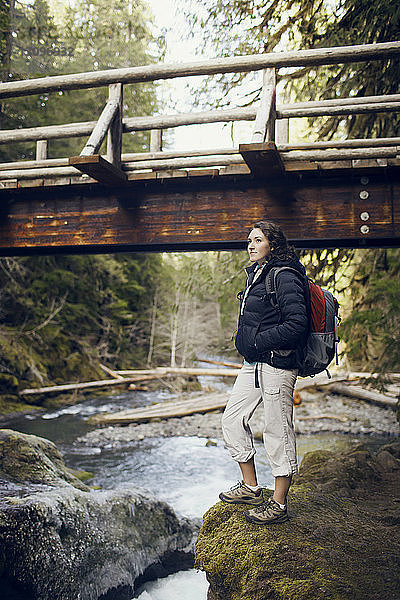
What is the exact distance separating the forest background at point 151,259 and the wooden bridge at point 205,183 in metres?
2.36

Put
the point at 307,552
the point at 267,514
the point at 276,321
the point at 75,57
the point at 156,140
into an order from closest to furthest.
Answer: the point at 307,552
the point at 276,321
the point at 267,514
the point at 156,140
the point at 75,57

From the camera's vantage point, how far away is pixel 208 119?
4754mm

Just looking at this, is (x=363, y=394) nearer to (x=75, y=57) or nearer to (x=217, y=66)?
(x=217, y=66)

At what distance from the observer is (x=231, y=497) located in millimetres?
4152

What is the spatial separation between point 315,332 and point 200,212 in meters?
1.81

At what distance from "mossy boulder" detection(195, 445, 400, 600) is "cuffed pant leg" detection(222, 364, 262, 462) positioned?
53 centimetres

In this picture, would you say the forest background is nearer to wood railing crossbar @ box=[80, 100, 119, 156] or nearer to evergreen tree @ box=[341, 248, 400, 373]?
evergreen tree @ box=[341, 248, 400, 373]

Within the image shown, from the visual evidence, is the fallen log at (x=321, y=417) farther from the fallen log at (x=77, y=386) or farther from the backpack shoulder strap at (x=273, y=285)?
the backpack shoulder strap at (x=273, y=285)

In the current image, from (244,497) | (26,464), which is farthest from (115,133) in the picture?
(26,464)

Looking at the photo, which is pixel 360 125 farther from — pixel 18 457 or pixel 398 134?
pixel 18 457

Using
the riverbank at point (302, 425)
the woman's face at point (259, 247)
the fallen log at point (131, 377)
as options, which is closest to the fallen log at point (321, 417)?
the riverbank at point (302, 425)

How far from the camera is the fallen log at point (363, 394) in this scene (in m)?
15.2

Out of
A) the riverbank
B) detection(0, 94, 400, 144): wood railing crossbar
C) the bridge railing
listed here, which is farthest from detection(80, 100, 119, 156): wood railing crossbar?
the riverbank

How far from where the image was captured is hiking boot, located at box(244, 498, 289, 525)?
3.84m
